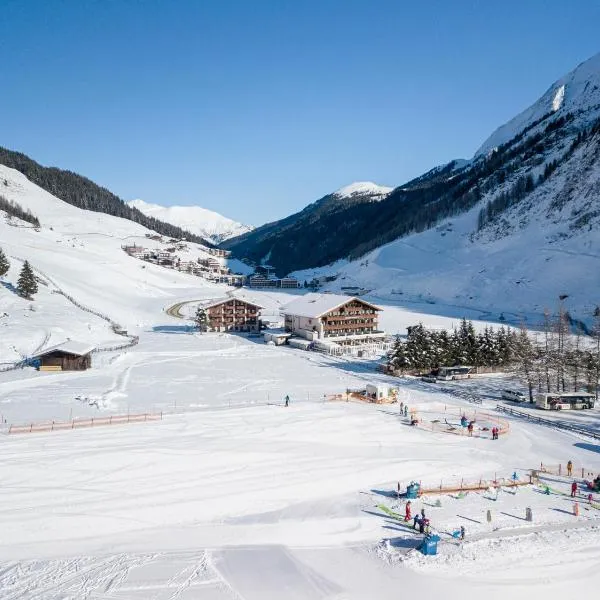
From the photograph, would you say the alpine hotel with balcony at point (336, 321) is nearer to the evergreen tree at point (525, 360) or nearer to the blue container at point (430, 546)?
the evergreen tree at point (525, 360)

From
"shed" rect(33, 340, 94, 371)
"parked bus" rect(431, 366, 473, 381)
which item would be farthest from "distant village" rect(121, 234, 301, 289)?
"shed" rect(33, 340, 94, 371)

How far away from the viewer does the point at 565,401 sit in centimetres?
3631

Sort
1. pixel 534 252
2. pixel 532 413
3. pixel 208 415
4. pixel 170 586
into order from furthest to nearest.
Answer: pixel 534 252 → pixel 532 413 → pixel 208 415 → pixel 170 586

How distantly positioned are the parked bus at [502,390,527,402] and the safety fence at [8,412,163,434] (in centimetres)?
2542

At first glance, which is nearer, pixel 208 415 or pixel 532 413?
pixel 208 415

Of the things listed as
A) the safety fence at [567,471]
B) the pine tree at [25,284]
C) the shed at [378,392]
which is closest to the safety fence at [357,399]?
the shed at [378,392]

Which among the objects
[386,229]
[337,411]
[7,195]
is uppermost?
[7,195]

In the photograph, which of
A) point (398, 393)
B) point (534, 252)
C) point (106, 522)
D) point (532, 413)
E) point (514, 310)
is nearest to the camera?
point (106, 522)

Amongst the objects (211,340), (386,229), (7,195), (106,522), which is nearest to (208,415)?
(106,522)

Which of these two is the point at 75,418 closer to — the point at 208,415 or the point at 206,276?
the point at 208,415

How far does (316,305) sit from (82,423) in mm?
38055

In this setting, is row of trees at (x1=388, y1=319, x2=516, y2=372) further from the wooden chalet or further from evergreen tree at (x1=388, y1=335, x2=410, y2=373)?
the wooden chalet

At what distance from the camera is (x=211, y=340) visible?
60656 millimetres

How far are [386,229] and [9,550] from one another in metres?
181
